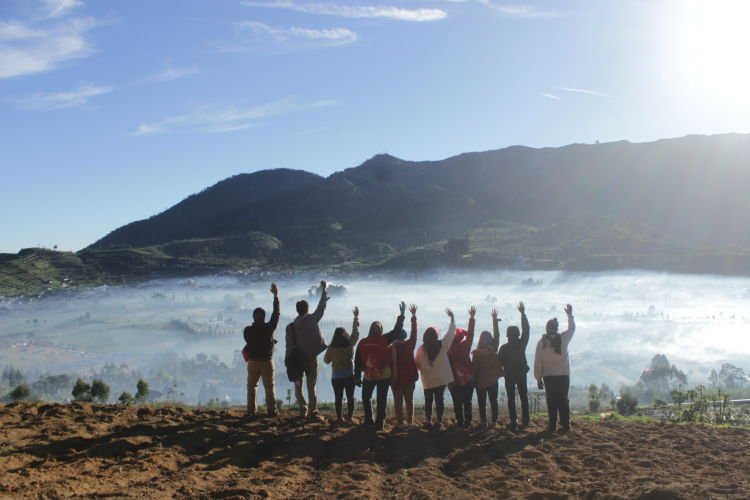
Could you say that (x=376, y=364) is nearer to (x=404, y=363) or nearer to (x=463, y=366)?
(x=404, y=363)

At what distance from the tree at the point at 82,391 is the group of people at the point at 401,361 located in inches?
334

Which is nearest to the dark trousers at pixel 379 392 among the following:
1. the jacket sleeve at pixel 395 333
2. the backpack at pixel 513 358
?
the jacket sleeve at pixel 395 333

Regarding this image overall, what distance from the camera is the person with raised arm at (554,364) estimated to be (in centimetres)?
1075

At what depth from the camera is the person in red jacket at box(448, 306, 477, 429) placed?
35.8 feet

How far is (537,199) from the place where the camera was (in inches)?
6629

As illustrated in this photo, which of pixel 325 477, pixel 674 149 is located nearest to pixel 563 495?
pixel 325 477

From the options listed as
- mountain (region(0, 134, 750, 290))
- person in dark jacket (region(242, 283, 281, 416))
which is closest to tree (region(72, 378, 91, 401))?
person in dark jacket (region(242, 283, 281, 416))

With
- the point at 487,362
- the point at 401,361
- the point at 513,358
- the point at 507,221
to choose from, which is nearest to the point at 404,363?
the point at 401,361

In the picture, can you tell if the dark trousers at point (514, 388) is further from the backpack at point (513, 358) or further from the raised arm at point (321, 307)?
the raised arm at point (321, 307)

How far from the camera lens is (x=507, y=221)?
15662 cm

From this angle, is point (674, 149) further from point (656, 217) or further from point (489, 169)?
point (489, 169)

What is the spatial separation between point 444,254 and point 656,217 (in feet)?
183

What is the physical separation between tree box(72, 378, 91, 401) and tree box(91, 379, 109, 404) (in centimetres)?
16

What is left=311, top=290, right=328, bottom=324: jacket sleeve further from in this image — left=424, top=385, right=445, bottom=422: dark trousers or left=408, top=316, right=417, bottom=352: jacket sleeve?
left=424, top=385, right=445, bottom=422: dark trousers
